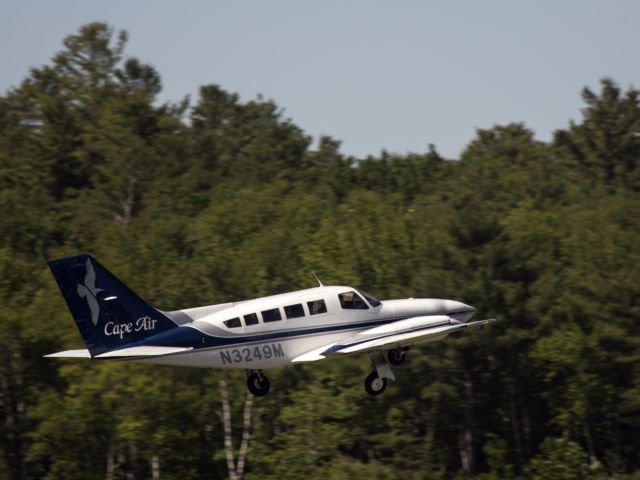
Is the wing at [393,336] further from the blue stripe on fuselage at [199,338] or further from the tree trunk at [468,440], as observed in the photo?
the tree trunk at [468,440]

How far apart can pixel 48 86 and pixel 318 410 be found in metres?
83.5

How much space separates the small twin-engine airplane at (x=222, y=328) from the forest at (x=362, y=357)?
2598 centimetres

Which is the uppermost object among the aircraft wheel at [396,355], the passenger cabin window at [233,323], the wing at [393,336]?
the passenger cabin window at [233,323]

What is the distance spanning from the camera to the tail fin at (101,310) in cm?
3253

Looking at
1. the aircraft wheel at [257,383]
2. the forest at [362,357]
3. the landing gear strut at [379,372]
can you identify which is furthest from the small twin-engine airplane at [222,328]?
the forest at [362,357]

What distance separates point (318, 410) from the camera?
60625mm

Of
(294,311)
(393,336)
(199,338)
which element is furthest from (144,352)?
(393,336)

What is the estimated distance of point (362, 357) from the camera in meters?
64.5

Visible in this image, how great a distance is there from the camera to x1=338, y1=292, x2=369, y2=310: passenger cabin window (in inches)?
1342

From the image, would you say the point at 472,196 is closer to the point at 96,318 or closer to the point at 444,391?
the point at 444,391

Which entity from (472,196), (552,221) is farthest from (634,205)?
(472,196)

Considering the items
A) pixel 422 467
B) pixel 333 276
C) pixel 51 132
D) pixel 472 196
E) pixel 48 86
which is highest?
pixel 48 86

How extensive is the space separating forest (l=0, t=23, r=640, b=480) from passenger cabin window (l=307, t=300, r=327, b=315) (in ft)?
86.1

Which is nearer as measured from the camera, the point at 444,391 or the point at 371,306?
the point at 371,306
